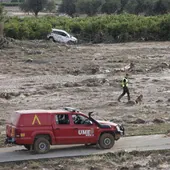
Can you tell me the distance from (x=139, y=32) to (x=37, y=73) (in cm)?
2939

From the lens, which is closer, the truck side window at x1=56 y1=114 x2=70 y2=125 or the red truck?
the red truck

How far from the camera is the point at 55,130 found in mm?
19359

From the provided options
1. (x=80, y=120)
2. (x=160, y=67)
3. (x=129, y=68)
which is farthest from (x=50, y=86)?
(x=80, y=120)

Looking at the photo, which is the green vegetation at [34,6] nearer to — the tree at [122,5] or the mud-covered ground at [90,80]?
the tree at [122,5]

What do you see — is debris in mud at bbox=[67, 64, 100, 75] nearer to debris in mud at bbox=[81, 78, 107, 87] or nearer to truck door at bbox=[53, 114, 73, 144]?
debris in mud at bbox=[81, 78, 107, 87]

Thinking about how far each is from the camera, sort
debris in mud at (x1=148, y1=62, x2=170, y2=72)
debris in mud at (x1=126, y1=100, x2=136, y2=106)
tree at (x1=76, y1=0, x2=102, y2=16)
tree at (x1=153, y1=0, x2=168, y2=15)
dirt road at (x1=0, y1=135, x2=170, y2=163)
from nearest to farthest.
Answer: dirt road at (x1=0, y1=135, x2=170, y2=163)
debris in mud at (x1=126, y1=100, x2=136, y2=106)
debris in mud at (x1=148, y1=62, x2=170, y2=72)
tree at (x1=153, y1=0, x2=168, y2=15)
tree at (x1=76, y1=0, x2=102, y2=16)

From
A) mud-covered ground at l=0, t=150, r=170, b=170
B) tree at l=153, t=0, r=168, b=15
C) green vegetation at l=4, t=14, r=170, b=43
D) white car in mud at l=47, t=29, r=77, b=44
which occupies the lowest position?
mud-covered ground at l=0, t=150, r=170, b=170

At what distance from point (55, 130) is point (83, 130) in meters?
0.99

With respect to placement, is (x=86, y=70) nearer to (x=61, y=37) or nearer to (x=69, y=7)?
(x=61, y=37)

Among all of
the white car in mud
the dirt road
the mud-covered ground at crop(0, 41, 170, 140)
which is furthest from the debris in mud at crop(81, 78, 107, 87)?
the white car in mud

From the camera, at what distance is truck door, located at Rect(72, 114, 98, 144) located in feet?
64.5

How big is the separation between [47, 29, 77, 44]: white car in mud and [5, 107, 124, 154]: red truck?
137 ft

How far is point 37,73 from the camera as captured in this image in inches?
1646

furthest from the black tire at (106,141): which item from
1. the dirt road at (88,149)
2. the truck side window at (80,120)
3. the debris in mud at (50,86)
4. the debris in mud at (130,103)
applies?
the debris in mud at (50,86)
